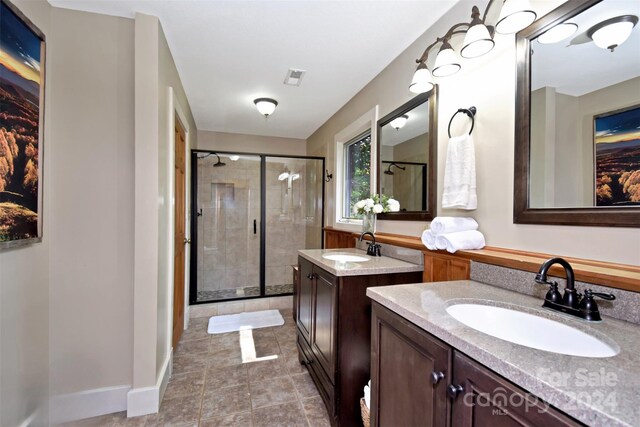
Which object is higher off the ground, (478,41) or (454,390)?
(478,41)

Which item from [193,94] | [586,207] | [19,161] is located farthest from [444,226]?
[193,94]

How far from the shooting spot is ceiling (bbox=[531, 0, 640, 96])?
36.0 inches

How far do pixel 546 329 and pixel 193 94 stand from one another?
324cm

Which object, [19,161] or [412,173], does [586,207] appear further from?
[19,161]

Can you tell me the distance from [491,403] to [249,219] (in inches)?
150

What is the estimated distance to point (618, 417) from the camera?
0.46m

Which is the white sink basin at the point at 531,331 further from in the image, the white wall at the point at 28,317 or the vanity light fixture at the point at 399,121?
the white wall at the point at 28,317

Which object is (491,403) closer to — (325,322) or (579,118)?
(579,118)

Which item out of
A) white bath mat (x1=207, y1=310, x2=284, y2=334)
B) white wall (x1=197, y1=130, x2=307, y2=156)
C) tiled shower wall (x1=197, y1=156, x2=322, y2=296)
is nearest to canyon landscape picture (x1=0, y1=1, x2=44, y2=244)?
white bath mat (x1=207, y1=310, x2=284, y2=334)

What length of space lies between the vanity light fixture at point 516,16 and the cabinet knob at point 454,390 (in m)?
1.31

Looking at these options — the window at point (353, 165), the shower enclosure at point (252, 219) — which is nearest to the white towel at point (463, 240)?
the window at point (353, 165)

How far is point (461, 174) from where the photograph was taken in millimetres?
1461

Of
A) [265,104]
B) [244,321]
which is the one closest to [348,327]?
[244,321]

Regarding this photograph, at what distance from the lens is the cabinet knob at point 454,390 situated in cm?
76
